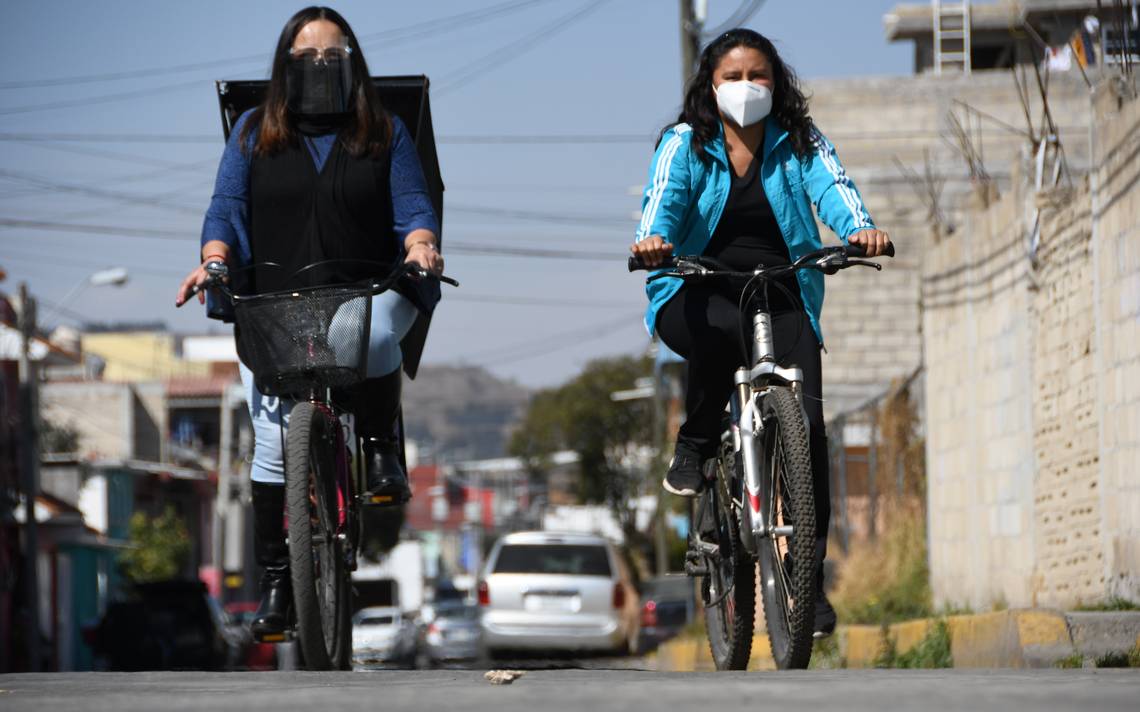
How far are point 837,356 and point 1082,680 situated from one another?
20296mm

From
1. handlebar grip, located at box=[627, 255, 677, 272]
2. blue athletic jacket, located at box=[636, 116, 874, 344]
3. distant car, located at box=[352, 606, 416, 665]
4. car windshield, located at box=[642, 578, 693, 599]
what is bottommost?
distant car, located at box=[352, 606, 416, 665]

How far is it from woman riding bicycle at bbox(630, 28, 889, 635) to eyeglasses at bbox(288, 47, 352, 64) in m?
1.14

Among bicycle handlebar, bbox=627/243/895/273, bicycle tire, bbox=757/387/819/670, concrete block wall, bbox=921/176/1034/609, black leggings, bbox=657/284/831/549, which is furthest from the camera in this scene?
concrete block wall, bbox=921/176/1034/609

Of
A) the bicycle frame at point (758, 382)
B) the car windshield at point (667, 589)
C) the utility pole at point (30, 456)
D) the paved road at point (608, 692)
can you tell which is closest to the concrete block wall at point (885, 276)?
the utility pole at point (30, 456)

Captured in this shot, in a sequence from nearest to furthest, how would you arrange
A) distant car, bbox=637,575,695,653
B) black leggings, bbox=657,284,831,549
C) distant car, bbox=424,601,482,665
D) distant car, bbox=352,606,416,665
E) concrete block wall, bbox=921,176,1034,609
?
black leggings, bbox=657,284,831,549 → concrete block wall, bbox=921,176,1034,609 → distant car, bbox=637,575,695,653 → distant car, bbox=424,601,482,665 → distant car, bbox=352,606,416,665

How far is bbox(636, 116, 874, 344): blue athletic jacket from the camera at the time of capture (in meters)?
5.75

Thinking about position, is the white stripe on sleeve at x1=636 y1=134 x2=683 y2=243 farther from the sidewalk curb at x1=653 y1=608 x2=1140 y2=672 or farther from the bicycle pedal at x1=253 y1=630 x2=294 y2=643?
the sidewalk curb at x1=653 y1=608 x2=1140 y2=672

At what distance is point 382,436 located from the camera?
623cm

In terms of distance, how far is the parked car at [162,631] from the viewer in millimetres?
20734

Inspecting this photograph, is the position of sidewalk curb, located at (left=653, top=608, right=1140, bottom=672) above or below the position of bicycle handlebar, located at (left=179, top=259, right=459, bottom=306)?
below

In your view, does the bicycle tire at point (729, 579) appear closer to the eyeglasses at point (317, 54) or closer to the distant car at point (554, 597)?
the eyeglasses at point (317, 54)

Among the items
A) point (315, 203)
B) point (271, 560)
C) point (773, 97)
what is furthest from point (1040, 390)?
point (271, 560)

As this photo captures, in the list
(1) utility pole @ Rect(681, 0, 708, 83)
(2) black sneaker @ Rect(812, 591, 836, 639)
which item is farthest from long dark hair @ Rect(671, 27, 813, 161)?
(1) utility pole @ Rect(681, 0, 708, 83)

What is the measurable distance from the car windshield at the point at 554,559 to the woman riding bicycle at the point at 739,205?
14830 mm
